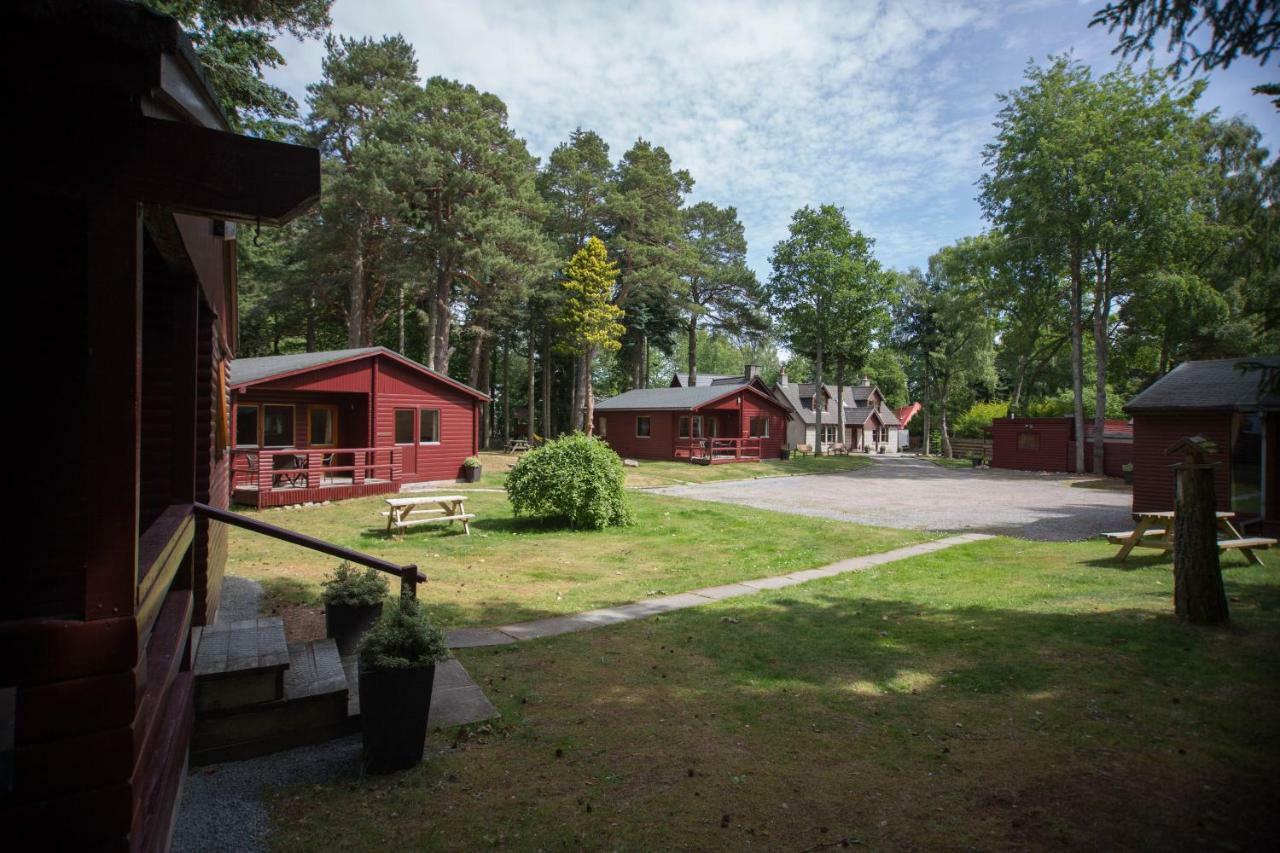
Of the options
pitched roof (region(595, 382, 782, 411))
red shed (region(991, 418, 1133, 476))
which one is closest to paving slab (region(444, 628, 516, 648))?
pitched roof (region(595, 382, 782, 411))

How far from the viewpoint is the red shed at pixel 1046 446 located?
30344 millimetres

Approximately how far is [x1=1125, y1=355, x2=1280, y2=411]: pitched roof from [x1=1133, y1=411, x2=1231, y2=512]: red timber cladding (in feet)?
0.94

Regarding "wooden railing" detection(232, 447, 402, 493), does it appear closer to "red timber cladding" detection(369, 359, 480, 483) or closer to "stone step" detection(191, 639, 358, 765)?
"red timber cladding" detection(369, 359, 480, 483)

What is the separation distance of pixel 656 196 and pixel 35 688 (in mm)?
44146

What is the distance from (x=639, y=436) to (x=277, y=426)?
21068 millimetres

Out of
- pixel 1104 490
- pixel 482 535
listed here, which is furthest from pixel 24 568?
pixel 1104 490

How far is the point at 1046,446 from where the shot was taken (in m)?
33.2

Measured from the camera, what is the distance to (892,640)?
6750 mm

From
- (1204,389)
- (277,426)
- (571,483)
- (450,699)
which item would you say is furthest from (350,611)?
(1204,389)

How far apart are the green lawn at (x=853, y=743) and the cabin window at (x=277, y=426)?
16655mm

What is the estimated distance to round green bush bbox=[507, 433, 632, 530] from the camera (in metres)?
14.0

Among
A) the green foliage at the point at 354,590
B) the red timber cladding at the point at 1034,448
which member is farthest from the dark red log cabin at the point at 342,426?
the red timber cladding at the point at 1034,448

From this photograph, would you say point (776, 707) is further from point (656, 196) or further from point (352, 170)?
point (656, 196)

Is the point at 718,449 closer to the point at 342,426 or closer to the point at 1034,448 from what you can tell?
the point at 1034,448
